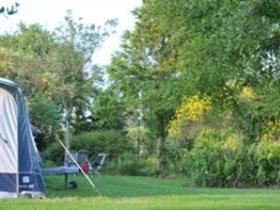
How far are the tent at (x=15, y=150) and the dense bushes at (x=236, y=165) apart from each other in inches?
358

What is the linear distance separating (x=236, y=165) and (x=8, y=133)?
9822 millimetres

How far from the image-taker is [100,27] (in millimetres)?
37688

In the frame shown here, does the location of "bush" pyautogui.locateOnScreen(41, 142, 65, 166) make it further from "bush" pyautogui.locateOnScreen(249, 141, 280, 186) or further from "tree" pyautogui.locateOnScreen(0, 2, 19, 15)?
"tree" pyautogui.locateOnScreen(0, 2, 19, 15)

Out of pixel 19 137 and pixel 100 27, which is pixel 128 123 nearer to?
pixel 100 27

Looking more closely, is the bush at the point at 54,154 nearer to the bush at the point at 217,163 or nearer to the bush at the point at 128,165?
the bush at the point at 128,165

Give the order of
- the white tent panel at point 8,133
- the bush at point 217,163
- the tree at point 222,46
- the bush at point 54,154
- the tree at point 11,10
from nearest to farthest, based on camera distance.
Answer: the tree at point 11,10, the tree at point 222,46, the white tent panel at point 8,133, the bush at point 217,163, the bush at point 54,154

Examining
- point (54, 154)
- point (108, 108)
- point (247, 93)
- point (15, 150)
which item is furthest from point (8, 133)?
point (108, 108)

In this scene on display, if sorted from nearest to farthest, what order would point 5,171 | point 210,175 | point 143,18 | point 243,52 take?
point 243,52 < point 5,171 < point 210,175 < point 143,18

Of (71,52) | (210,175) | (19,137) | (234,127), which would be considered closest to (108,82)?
(71,52)

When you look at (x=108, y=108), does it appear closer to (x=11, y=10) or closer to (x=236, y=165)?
(x=236, y=165)

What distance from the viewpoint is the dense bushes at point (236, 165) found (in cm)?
2217

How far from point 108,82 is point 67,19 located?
156 inches

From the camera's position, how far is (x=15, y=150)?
1430 centimetres

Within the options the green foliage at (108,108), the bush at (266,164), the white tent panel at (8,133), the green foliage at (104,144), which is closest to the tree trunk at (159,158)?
the green foliage at (104,144)
